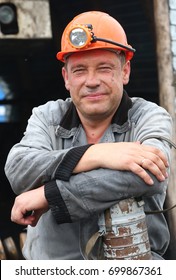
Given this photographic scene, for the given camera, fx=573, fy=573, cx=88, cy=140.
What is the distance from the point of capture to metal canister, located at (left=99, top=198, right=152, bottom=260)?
2.20m

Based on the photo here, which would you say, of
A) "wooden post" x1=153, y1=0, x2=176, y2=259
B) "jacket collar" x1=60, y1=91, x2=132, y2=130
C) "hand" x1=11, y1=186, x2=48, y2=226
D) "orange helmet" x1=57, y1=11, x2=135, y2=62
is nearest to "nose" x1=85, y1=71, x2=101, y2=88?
"orange helmet" x1=57, y1=11, x2=135, y2=62

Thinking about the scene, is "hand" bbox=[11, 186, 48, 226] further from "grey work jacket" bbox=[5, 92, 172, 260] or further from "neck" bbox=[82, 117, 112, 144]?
"neck" bbox=[82, 117, 112, 144]

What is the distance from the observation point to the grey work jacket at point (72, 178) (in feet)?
7.30

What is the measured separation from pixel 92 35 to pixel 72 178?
1.95ft

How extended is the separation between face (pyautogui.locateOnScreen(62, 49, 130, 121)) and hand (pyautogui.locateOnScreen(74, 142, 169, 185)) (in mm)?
241

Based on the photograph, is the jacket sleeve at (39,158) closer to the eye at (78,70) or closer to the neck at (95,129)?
the neck at (95,129)

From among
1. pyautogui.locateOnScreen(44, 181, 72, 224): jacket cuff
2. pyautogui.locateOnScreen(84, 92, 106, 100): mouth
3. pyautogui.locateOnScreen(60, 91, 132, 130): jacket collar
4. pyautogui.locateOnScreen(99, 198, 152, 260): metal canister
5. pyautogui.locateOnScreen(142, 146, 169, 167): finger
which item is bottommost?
pyautogui.locateOnScreen(99, 198, 152, 260): metal canister

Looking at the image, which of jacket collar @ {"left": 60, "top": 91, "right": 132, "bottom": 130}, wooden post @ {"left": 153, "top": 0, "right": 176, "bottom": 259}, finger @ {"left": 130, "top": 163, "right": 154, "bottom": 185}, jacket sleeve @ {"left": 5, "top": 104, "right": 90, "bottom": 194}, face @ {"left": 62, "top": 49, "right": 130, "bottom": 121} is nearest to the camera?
finger @ {"left": 130, "top": 163, "right": 154, "bottom": 185}

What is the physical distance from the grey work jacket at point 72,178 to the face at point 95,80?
0.14m

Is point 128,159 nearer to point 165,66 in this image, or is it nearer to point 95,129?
point 95,129

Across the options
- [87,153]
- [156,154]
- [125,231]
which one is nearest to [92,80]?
[87,153]

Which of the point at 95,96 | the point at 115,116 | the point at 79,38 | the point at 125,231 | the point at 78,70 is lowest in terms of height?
the point at 125,231

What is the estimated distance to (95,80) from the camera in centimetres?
239

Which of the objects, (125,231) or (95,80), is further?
(95,80)
